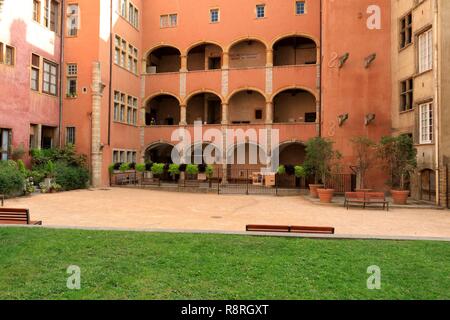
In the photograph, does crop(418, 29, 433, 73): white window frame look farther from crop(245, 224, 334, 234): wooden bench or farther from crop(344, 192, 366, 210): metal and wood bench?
crop(245, 224, 334, 234): wooden bench

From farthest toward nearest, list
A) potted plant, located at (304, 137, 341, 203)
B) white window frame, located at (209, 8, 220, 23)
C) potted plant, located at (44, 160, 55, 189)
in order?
white window frame, located at (209, 8, 220, 23) → potted plant, located at (44, 160, 55, 189) → potted plant, located at (304, 137, 341, 203)

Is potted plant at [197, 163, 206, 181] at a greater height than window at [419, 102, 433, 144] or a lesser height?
lesser

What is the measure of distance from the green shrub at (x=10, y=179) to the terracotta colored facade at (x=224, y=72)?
13.7ft

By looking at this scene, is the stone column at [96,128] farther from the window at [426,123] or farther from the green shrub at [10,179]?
the window at [426,123]

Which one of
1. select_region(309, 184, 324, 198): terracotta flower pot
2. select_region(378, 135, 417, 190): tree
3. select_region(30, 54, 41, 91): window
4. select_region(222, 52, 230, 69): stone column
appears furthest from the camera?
select_region(222, 52, 230, 69): stone column

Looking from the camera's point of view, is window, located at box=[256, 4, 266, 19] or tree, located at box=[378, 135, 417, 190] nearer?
tree, located at box=[378, 135, 417, 190]

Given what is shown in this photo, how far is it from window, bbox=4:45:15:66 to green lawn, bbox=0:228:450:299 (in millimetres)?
15675

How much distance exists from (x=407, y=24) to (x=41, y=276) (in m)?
21.5

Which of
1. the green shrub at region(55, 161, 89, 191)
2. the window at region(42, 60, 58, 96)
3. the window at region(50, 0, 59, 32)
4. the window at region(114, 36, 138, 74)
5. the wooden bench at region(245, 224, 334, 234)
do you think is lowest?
the wooden bench at region(245, 224, 334, 234)

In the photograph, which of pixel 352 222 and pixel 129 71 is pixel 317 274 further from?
pixel 129 71

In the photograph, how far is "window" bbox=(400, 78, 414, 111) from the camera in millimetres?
18984

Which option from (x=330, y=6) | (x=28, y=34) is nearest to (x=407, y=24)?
(x=330, y=6)

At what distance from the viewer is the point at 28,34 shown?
20578 mm

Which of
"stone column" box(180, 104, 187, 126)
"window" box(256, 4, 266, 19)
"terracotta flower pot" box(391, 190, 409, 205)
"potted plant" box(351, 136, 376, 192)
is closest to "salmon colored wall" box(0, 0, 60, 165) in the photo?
"stone column" box(180, 104, 187, 126)
